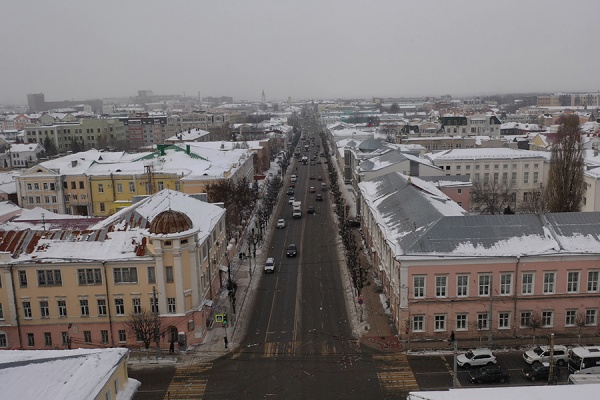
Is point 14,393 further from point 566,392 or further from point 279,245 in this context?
point 279,245

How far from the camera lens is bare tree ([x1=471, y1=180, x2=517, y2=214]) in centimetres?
6311

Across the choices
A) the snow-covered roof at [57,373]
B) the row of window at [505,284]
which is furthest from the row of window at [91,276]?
the row of window at [505,284]

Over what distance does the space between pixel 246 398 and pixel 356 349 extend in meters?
7.72

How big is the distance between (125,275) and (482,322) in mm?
21113

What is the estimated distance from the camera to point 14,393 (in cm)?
1688

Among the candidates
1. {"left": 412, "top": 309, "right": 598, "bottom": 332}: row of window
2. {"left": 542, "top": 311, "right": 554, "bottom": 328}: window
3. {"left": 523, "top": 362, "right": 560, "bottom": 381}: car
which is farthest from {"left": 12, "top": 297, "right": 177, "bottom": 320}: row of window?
{"left": 542, "top": 311, "right": 554, "bottom": 328}: window

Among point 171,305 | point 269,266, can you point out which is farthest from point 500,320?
point 269,266

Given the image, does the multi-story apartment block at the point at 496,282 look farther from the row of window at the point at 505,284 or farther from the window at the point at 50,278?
the window at the point at 50,278

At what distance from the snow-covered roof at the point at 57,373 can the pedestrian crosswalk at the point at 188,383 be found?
6.91 meters

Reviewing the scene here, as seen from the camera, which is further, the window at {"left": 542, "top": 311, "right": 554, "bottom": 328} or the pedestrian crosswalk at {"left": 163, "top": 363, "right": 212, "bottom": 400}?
the window at {"left": 542, "top": 311, "right": 554, "bottom": 328}

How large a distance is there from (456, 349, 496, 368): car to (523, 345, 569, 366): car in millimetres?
1846

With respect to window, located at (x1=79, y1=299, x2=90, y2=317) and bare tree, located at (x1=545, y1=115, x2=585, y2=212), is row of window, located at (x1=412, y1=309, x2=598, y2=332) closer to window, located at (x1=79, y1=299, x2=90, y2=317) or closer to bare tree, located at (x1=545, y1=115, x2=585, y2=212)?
window, located at (x1=79, y1=299, x2=90, y2=317)

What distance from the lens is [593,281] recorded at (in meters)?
32.5

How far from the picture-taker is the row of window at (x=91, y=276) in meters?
32.2
